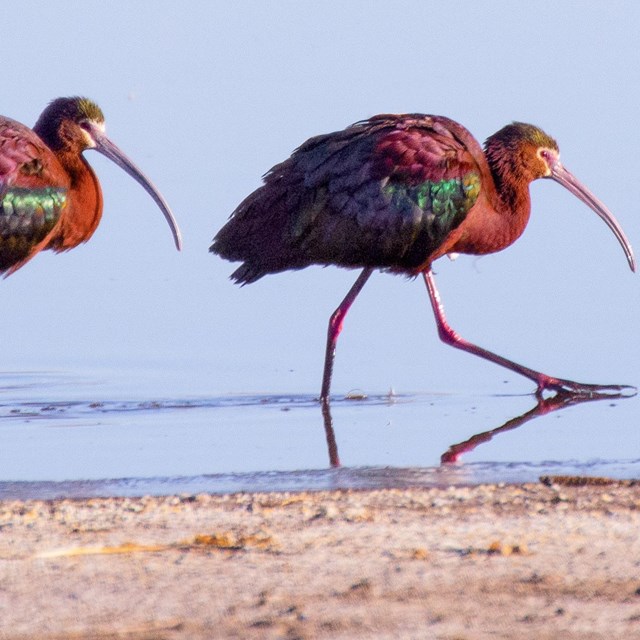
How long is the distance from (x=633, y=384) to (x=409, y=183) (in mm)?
2210

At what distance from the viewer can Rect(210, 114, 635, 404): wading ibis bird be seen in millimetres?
11078

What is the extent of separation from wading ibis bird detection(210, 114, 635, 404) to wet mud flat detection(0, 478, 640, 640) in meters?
3.71

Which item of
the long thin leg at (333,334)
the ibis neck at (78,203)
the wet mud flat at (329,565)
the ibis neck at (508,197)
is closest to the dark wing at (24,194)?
the ibis neck at (78,203)

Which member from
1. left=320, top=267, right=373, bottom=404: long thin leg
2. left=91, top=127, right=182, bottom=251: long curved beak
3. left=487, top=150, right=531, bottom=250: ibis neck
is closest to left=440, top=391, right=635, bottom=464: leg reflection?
left=487, top=150, right=531, bottom=250: ibis neck

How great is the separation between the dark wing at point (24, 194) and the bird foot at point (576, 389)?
3.50 m

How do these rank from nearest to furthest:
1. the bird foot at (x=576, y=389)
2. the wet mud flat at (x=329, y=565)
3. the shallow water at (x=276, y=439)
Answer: the wet mud flat at (x=329, y=565) → the shallow water at (x=276, y=439) → the bird foot at (x=576, y=389)

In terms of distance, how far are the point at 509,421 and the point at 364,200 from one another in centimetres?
183

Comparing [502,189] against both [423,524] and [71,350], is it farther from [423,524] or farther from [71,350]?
[423,524]

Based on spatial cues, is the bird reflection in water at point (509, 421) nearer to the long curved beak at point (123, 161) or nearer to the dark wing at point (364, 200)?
the dark wing at point (364, 200)

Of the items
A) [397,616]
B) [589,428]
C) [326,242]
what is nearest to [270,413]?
[326,242]

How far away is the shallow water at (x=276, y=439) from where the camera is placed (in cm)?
843

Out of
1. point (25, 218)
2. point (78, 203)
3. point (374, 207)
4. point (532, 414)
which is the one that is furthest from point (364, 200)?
point (25, 218)

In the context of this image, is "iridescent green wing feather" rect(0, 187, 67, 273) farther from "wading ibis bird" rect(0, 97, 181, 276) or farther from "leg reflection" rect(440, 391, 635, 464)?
"leg reflection" rect(440, 391, 635, 464)

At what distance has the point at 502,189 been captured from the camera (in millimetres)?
11953
